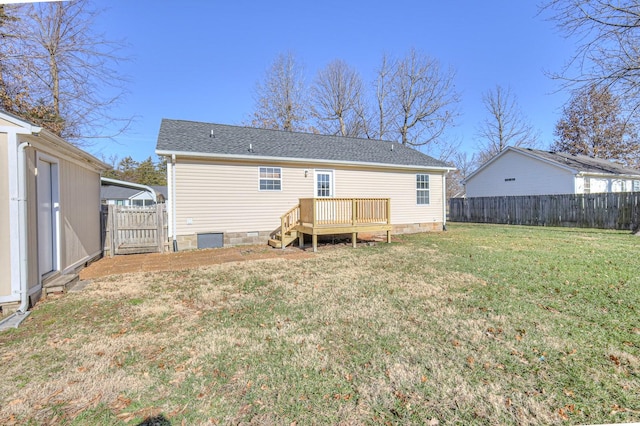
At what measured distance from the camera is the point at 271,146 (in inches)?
428

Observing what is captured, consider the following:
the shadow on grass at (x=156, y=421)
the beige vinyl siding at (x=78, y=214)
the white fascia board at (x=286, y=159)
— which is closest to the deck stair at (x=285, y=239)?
the white fascia board at (x=286, y=159)

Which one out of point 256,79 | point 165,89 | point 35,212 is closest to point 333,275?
point 35,212

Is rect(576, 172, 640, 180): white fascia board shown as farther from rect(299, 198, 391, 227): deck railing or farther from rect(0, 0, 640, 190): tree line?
rect(299, 198, 391, 227): deck railing

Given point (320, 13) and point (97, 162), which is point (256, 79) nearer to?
point (320, 13)

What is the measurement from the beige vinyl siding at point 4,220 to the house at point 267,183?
4718 millimetres

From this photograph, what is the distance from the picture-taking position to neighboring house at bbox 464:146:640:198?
54.1ft

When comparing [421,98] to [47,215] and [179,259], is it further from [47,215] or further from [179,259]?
[47,215]

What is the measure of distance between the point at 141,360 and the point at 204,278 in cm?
309

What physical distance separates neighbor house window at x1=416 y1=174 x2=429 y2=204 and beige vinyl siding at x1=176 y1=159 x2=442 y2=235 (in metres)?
1.99

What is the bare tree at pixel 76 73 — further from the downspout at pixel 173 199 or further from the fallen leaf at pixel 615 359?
the fallen leaf at pixel 615 359

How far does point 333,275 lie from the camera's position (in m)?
5.98

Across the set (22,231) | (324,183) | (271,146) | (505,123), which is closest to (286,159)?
(271,146)

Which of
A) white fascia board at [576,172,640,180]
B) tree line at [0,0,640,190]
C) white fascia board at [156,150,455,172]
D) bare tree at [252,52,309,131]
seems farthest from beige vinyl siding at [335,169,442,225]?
bare tree at [252,52,309,131]

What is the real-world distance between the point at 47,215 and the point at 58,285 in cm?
130
